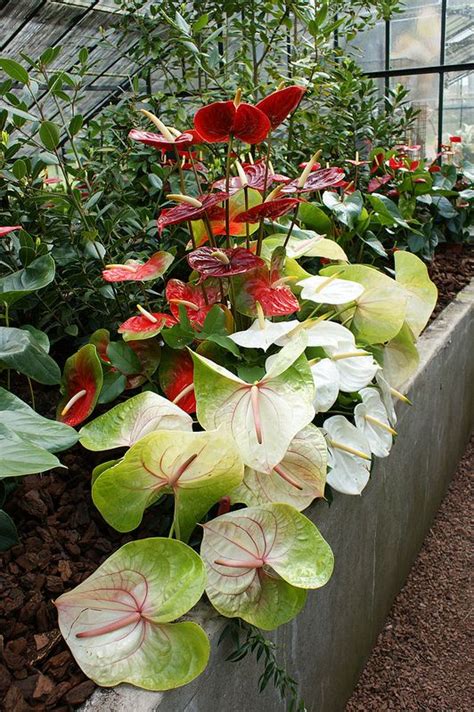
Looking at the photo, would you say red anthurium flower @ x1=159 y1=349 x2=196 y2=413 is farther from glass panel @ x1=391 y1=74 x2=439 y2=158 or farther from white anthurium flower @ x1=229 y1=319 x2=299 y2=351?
glass panel @ x1=391 y1=74 x2=439 y2=158

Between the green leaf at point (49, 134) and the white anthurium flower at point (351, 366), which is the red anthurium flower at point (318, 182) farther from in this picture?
the green leaf at point (49, 134)

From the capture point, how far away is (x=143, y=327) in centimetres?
117

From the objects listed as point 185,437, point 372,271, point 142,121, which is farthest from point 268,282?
point 142,121

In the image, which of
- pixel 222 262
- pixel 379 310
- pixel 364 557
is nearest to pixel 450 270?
pixel 379 310

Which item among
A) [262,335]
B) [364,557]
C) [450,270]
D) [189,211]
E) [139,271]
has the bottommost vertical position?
[364,557]

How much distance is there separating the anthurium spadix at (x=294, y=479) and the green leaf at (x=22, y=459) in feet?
1.30

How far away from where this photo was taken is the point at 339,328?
125cm

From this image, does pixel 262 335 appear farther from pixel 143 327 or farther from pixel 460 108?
pixel 460 108

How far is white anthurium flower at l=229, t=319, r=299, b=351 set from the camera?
111cm

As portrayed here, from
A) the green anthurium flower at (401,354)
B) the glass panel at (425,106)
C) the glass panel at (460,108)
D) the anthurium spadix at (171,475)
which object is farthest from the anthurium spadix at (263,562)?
the glass panel at (425,106)

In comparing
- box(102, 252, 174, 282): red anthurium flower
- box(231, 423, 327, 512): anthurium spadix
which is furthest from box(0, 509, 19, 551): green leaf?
box(102, 252, 174, 282): red anthurium flower

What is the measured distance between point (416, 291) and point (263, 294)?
52cm

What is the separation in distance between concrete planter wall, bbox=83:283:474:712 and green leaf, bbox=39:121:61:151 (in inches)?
31.0

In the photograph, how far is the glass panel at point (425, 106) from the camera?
496cm
